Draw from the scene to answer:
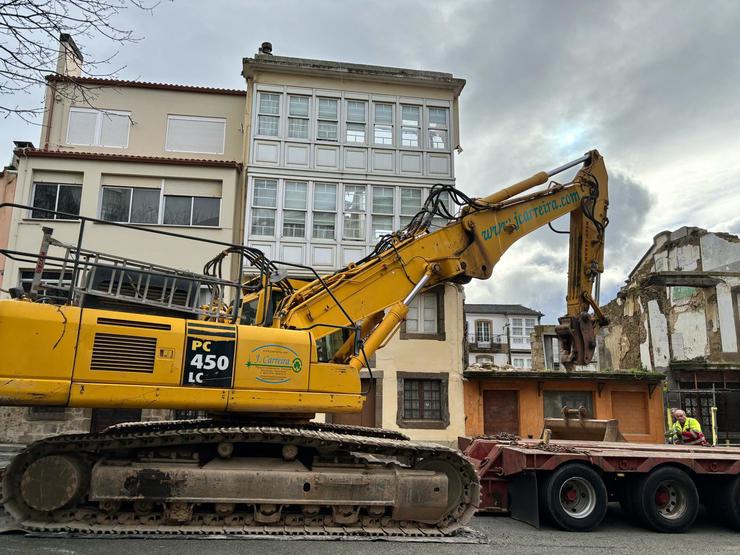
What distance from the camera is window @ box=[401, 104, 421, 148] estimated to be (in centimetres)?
2077

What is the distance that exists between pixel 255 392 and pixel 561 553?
409cm

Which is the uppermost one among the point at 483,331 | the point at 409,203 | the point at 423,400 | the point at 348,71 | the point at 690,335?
the point at 348,71

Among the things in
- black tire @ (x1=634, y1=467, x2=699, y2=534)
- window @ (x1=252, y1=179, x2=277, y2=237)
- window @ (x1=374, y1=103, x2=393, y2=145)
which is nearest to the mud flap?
black tire @ (x1=634, y1=467, x2=699, y2=534)

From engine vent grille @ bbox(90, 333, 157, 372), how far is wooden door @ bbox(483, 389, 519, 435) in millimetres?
15026

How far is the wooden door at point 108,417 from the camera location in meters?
16.9

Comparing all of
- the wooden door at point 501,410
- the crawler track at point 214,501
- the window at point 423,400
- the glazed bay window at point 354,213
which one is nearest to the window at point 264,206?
the glazed bay window at point 354,213

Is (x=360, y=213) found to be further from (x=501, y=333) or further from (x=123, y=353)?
(x=501, y=333)

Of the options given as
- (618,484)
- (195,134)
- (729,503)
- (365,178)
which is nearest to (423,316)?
(365,178)

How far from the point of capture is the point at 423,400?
62.0ft

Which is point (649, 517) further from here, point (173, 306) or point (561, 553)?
point (173, 306)

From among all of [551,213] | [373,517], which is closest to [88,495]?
[373,517]

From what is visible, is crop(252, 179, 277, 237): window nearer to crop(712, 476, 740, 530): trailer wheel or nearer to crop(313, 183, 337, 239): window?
crop(313, 183, 337, 239): window

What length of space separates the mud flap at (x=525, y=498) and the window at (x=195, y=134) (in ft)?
52.2

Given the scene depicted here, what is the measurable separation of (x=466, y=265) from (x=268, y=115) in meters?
13.3
